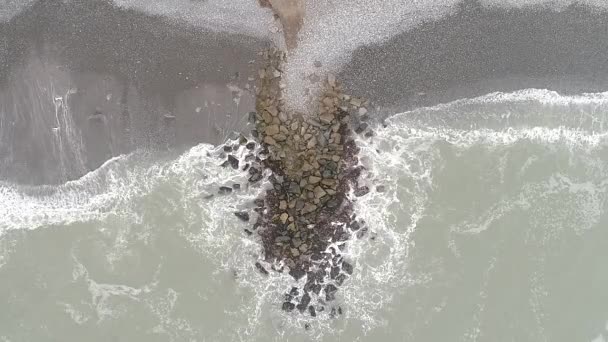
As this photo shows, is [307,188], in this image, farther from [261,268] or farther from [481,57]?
[481,57]

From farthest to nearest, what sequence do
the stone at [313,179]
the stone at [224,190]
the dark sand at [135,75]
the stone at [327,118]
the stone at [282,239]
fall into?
1. the stone at [224,190]
2. the dark sand at [135,75]
3. the stone at [327,118]
4. the stone at [282,239]
5. the stone at [313,179]

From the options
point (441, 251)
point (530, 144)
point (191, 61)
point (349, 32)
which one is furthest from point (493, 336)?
point (191, 61)

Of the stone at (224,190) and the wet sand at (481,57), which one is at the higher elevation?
the wet sand at (481,57)

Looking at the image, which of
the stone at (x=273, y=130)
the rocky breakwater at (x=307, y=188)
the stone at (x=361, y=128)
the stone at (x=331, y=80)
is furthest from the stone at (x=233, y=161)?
the stone at (x=361, y=128)

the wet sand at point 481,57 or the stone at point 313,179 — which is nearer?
the stone at point 313,179

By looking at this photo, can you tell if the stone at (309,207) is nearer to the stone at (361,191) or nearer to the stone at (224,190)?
the stone at (361,191)

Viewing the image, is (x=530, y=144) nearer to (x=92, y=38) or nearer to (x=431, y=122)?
(x=431, y=122)
